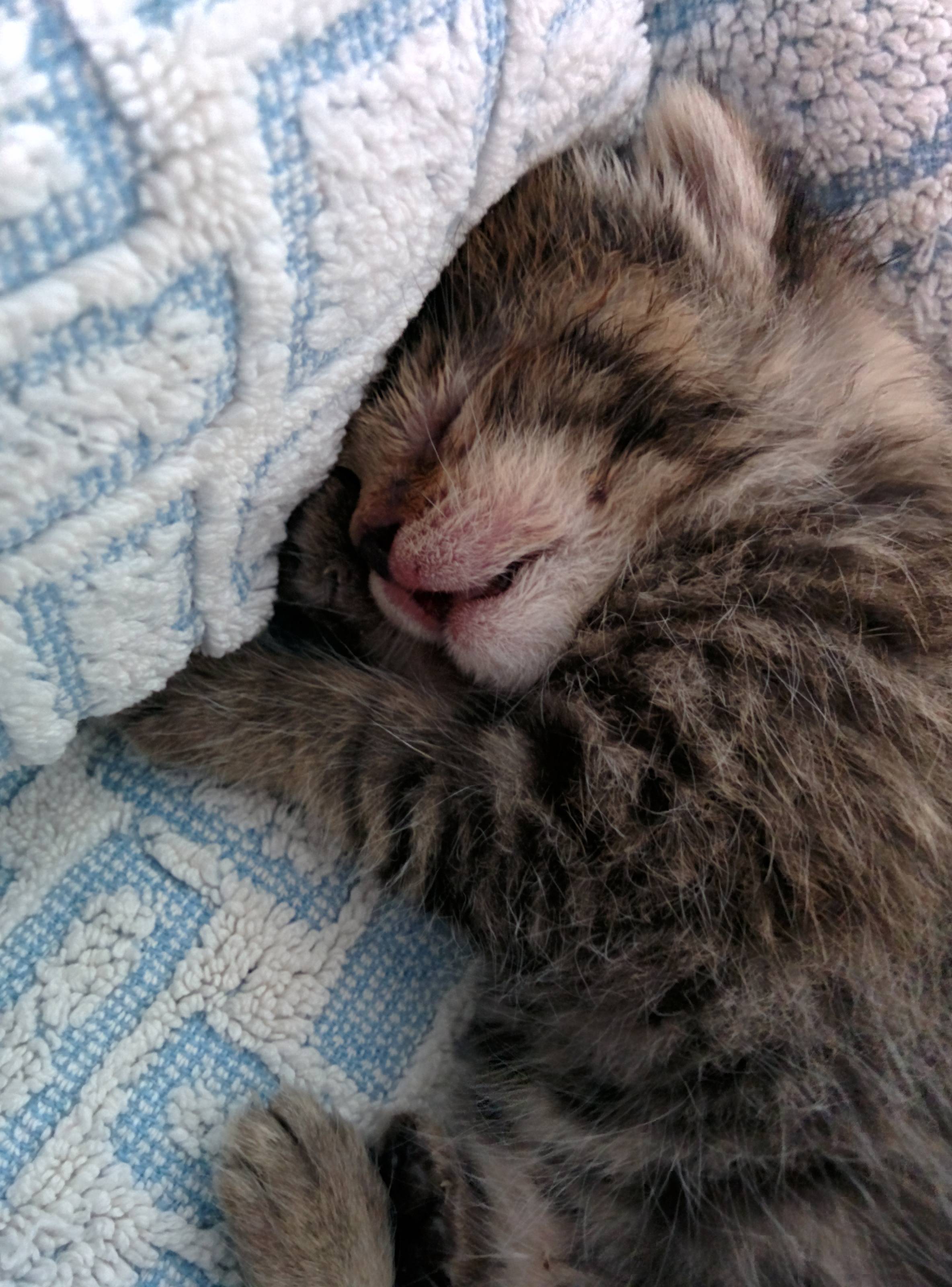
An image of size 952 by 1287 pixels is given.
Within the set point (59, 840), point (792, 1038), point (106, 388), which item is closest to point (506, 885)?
point (792, 1038)

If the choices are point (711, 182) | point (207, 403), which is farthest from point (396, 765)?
point (711, 182)

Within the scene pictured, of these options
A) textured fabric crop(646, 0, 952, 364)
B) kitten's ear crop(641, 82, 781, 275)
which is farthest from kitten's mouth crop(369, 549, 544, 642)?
textured fabric crop(646, 0, 952, 364)

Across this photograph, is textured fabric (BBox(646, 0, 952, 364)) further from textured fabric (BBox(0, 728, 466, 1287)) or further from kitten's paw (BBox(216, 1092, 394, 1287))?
kitten's paw (BBox(216, 1092, 394, 1287))

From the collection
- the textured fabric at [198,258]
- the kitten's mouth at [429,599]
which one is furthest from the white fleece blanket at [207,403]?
the kitten's mouth at [429,599]

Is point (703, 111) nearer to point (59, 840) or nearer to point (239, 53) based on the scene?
point (239, 53)

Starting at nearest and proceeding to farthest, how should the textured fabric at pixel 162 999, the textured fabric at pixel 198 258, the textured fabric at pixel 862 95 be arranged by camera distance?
the textured fabric at pixel 198 258 → the textured fabric at pixel 162 999 → the textured fabric at pixel 862 95

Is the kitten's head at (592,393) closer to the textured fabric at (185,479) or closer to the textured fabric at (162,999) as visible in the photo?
the textured fabric at (185,479)

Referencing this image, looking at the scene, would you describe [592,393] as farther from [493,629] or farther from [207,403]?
[207,403]
